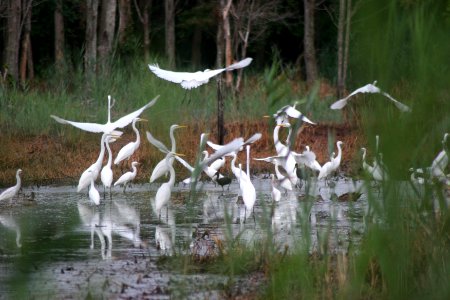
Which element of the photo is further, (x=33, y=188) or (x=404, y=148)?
(x=33, y=188)

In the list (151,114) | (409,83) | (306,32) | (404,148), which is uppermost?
(306,32)

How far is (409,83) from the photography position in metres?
3.83

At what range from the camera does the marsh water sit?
5996 mm

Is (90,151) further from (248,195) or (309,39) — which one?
(309,39)

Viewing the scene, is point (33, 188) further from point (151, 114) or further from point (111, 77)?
point (111, 77)

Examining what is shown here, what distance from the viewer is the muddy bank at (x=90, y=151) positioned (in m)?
13.8

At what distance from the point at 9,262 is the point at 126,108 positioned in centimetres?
974

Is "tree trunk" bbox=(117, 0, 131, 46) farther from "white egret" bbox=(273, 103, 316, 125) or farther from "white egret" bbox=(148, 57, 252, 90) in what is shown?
"white egret" bbox=(273, 103, 316, 125)

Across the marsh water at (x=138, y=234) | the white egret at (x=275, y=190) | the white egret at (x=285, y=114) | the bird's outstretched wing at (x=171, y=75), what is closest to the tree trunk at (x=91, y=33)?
the bird's outstretched wing at (x=171, y=75)

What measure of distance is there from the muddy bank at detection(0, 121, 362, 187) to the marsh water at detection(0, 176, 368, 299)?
86cm

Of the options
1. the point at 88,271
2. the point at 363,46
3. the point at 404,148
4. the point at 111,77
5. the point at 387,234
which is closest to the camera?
the point at 363,46

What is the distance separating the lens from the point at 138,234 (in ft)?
30.0

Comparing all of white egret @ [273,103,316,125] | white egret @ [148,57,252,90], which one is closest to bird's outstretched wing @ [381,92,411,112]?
white egret @ [273,103,316,125]

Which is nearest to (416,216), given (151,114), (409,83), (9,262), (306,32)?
(409,83)
